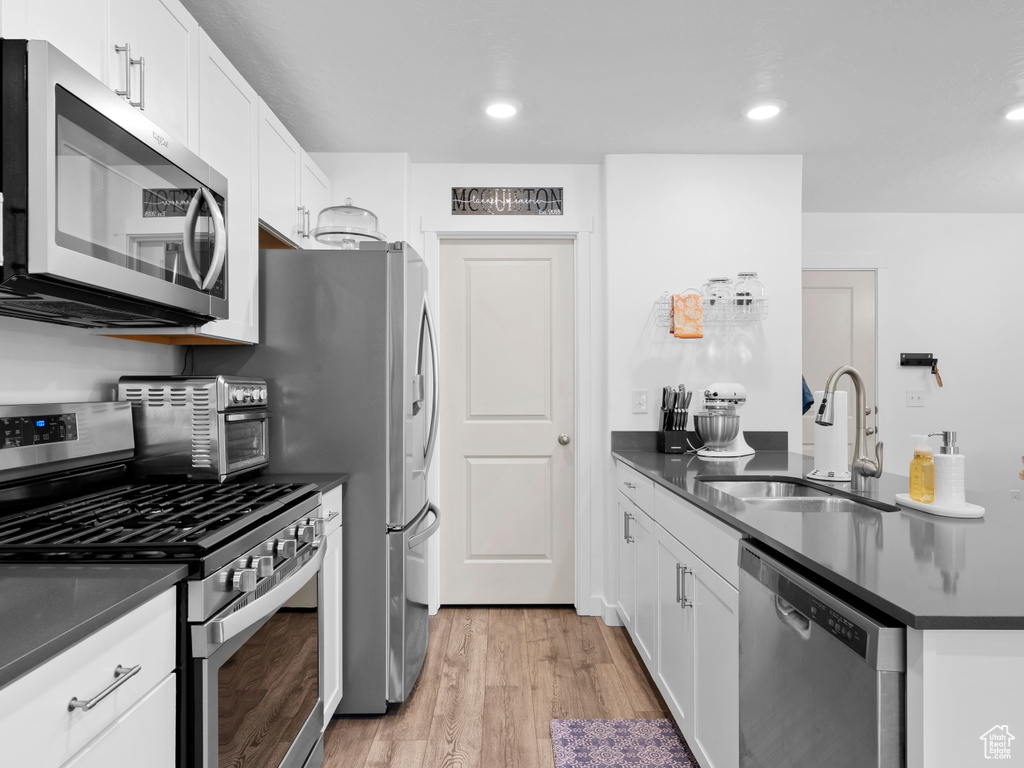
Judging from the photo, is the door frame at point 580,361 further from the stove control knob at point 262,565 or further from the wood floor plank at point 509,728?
the stove control knob at point 262,565

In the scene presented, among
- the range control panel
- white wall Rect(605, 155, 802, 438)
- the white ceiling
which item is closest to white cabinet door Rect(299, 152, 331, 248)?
the white ceiling

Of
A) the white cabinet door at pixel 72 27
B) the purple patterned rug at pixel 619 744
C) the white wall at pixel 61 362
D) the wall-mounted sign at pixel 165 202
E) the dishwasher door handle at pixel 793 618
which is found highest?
the white cabinet door at pixel 72 27

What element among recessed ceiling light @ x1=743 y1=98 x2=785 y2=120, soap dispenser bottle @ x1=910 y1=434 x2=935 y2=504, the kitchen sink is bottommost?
the kitchen sink

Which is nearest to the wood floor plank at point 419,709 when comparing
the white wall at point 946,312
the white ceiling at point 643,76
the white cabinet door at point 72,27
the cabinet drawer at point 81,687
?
the cabinet drawer at point 81,687

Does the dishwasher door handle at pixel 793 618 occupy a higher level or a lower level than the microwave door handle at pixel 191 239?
lower

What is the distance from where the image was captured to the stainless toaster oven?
183 centimetres

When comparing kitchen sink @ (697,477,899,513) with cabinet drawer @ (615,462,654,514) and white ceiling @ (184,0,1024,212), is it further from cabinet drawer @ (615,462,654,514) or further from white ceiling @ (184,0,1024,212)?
white ceiling @ (184,0,1024,212)

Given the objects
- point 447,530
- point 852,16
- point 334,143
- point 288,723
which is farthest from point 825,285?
point 288,723

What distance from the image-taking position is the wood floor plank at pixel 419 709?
6.81 feet

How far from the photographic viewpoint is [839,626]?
3.27 ft

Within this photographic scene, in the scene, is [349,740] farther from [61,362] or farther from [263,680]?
[61,362]

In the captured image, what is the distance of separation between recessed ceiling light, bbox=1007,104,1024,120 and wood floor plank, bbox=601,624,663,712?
2.84m

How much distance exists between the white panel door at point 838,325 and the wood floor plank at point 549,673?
222cm

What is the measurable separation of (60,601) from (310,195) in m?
2.27
